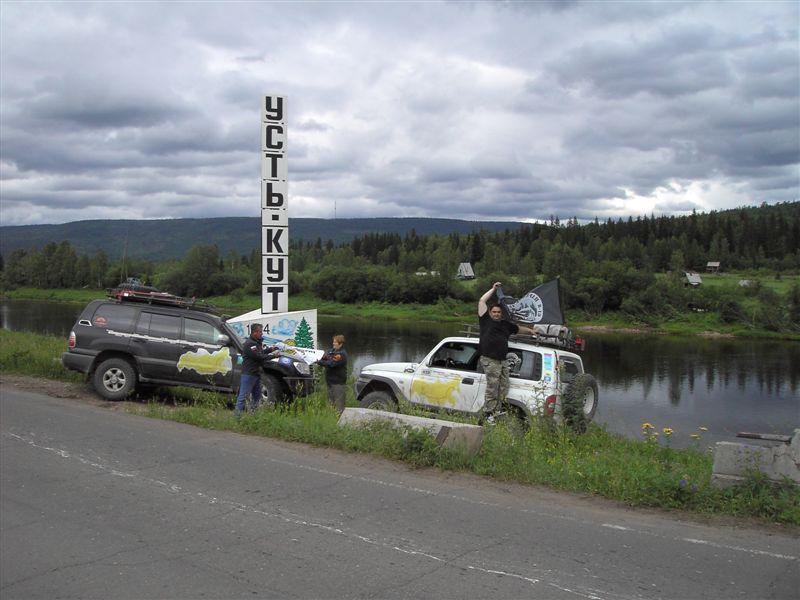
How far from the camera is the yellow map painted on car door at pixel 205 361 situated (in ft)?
41.6

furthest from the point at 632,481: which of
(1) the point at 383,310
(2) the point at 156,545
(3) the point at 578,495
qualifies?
(1) the point at 383,310

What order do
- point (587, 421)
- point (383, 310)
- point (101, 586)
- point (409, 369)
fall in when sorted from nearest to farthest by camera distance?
point (101, 586), point (587, 421), point (409, 369), point (383, 310)

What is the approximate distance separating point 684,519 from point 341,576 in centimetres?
326

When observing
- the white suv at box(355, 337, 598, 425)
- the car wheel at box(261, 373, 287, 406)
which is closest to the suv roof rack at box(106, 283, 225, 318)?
the car wheel at box(261, 373, 287, 406)

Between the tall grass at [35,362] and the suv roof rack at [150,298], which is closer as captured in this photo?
the suv roof rack at [150,298]

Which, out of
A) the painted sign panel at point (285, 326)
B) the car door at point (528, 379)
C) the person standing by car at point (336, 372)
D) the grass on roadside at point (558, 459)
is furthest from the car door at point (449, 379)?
the painted sign panel at point (285, 326)

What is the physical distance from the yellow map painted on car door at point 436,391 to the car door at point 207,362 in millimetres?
3430

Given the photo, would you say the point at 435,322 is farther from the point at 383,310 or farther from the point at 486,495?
the point at 486,495

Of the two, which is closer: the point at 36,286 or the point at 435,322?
the point at 435,322

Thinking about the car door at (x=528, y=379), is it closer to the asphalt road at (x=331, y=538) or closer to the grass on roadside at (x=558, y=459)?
the grass on roadside at (x=558, y=459)

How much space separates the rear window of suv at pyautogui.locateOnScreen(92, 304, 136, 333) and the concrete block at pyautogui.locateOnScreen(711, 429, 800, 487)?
394 inches

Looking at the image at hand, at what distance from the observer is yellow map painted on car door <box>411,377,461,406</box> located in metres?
11.3

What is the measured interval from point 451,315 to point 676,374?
44881mm

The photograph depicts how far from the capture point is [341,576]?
4883 millimetres
